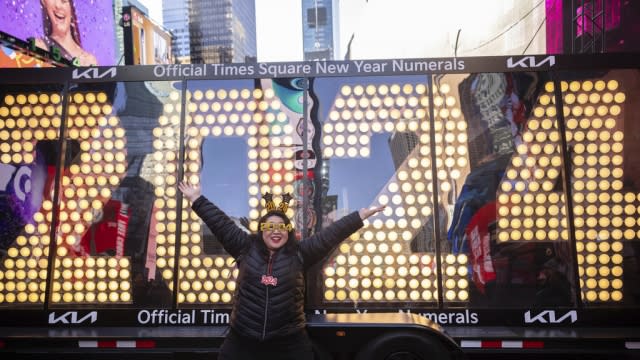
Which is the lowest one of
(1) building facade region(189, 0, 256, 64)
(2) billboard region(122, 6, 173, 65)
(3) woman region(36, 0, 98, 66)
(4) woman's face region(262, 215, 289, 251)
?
(4) woman's face region(262, 215, 289, 251)

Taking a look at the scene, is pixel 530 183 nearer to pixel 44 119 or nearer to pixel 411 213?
pixel 411 213

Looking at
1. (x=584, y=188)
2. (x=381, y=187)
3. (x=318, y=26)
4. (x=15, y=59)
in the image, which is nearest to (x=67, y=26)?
(x=15, y=59)

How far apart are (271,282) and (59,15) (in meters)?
18.3

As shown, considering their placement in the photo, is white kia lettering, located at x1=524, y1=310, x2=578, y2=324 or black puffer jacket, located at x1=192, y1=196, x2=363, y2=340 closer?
black puffer jacket, located at x1=192, y1=196, x2=363, y2=340

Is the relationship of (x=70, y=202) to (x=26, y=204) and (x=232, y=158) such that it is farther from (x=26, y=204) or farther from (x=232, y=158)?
(x=232, y=158)

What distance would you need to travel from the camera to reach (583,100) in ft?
13.2

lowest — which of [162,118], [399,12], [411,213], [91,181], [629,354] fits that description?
[629,354]

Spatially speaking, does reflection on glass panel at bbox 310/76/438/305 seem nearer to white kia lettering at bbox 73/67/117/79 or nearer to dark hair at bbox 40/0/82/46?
white kia lettering at bbox 73/67/117/79

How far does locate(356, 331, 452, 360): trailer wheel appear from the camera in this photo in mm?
3504

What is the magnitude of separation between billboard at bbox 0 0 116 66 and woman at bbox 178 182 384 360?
11.2m

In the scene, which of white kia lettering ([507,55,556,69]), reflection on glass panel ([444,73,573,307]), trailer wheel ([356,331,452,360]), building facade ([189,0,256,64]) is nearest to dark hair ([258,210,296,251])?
trailer wheel ([356,331,452,360])

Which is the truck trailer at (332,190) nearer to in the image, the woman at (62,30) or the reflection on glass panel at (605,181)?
the reflection on glass panel at (605,181)

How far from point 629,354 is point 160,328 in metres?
3.94

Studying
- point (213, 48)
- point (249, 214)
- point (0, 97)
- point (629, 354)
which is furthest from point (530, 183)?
point (213, 48)
